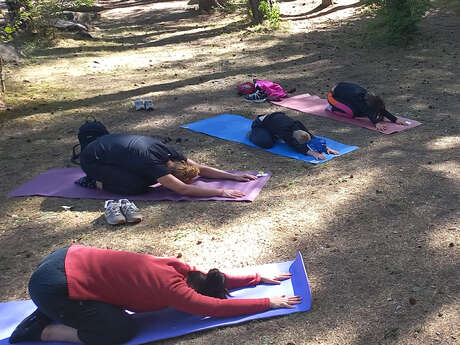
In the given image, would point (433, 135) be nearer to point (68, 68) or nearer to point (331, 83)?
point (331, 83)

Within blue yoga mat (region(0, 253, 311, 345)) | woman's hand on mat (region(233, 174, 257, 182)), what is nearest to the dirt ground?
blue yoga mat (region(0, 253, 311, 345))

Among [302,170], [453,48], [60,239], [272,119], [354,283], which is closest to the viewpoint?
[354,283]

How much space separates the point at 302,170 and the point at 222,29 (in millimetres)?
9118

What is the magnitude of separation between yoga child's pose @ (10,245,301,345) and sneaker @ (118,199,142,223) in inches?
55.7

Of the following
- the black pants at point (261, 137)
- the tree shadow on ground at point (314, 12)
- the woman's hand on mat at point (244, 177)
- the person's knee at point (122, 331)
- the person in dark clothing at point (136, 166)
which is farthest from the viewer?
the tree shadow on ground at point (314, 12)

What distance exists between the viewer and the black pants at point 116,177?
4852 mm

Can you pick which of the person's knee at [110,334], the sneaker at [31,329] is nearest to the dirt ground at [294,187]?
the person's knee at [110,334]

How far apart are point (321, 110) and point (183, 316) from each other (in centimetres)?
464

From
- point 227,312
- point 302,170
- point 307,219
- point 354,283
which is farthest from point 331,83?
point 227,312

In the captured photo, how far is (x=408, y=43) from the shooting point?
10383 millimetres

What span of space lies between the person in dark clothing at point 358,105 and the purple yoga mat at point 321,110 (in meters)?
0.07

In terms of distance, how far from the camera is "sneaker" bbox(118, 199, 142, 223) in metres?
4.46

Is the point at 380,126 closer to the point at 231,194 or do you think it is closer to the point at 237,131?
the point at 237,131

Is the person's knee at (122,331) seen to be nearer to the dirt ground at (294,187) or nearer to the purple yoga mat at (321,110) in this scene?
the dirt ground at (294,187)
